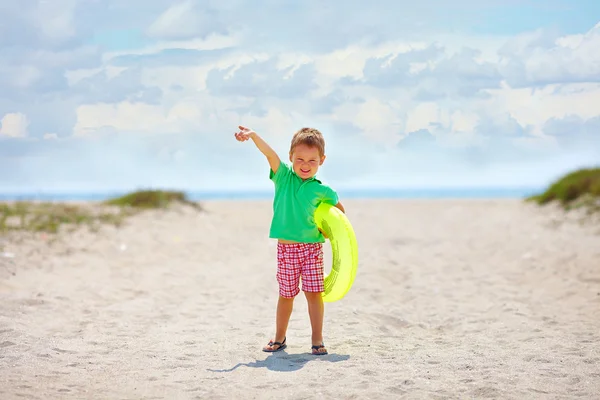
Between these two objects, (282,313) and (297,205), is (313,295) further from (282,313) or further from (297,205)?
(297,205)

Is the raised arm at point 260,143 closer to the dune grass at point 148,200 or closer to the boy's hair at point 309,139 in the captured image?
the boy's hair at point 309,139

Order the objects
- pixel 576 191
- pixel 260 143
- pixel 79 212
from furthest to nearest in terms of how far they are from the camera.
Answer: pixel 576 191, pixel 79 212, pixel 260 143

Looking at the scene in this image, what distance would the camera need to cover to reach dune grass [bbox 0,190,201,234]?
12.3m

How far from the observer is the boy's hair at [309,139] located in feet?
17.6

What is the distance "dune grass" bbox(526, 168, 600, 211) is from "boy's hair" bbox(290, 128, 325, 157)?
12475 millimetres

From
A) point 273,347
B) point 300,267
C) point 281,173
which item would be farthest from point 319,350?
point 281,173

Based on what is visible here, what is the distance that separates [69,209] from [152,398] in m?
11.2

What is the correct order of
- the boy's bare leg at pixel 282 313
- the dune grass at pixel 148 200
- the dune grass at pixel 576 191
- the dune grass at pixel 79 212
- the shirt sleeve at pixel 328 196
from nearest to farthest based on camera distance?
the shirt sleeve at pixel 328 196 < the boy's bare leg at pixel 282 313 < the dune grass at pixel 79 212 < the dune grass at pixel 576 191 < the dune grass at pixel 148 200

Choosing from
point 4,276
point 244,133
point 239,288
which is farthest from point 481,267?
point 4,276

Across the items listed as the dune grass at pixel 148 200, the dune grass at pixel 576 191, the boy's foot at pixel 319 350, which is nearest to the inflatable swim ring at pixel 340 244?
the boy's foot at pixel 319 350

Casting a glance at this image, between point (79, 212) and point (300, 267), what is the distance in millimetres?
10325

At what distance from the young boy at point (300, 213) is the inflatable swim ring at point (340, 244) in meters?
0.08

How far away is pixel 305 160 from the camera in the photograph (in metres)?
5.41

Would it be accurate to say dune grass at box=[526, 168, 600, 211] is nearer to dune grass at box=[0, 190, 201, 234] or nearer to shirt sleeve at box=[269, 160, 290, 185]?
dune grass at box=[0, 190, 201, 234]
